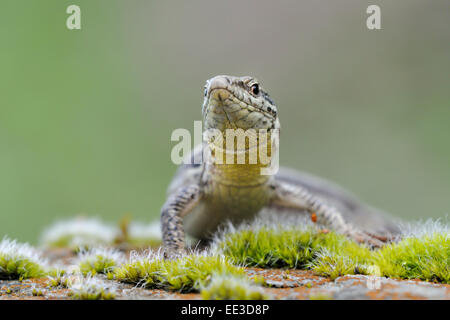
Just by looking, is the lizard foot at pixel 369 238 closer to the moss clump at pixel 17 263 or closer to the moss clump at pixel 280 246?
the moss clump at pixel 280 246

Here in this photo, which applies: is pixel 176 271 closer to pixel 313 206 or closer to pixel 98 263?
pixel 98 263

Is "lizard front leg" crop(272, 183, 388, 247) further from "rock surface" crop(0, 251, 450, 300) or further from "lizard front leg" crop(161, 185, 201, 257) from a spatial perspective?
"rock surface" crop(0, 251, 450, 300)

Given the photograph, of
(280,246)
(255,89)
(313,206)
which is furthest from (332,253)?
(313,206)

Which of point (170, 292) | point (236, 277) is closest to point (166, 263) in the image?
point (170, 292)
